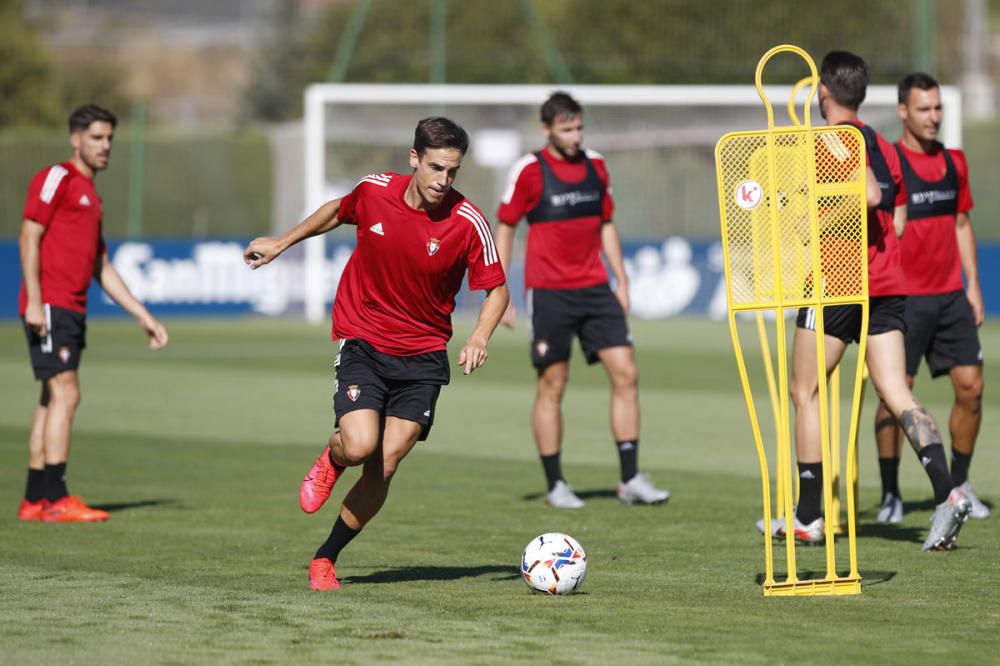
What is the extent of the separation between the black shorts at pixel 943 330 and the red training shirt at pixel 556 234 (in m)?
1.96

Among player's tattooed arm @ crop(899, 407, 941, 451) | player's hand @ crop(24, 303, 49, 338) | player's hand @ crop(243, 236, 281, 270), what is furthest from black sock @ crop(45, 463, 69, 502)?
player's tattooed arm @ crop(899, 407, 941, 451)

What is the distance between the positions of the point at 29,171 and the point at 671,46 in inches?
509

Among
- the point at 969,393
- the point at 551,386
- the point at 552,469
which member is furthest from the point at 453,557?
the point at 969,393

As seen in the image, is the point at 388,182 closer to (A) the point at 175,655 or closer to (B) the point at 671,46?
(A) the point at 175,655

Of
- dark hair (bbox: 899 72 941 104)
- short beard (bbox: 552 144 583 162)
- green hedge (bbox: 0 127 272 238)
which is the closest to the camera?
dark hair (bbox: 899 72 941 104)

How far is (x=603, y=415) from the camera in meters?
15.3

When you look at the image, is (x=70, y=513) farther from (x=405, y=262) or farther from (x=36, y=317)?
(x=405, y=262)

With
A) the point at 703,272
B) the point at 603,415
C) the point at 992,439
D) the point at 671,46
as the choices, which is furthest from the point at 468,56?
the point at 992,439

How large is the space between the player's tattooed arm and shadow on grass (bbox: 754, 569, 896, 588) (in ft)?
2.24

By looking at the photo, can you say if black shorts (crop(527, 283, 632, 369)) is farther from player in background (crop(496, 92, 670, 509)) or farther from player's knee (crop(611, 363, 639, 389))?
player's knee (crop(611, 363, 639, 389))

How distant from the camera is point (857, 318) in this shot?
316 inches

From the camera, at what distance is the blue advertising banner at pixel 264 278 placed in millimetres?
28062

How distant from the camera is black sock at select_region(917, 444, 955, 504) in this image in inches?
307

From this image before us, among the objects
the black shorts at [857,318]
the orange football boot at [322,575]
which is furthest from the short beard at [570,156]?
the orange football boot at [322,575]
